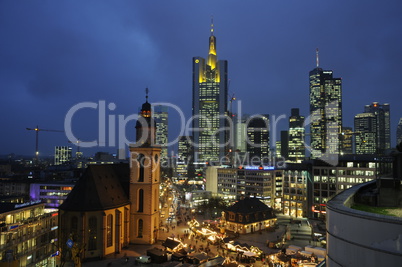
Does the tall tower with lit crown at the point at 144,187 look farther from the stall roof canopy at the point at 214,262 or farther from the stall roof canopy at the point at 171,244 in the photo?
the stall roof canopy at the point at 214,262

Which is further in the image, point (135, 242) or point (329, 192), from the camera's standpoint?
point (329, 192)

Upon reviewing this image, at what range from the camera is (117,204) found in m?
43.7

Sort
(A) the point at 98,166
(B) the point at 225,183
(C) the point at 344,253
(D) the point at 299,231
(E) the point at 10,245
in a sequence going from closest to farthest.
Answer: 1. (C) the point at 344,253
2. (E) the point at 10,245
3. (A) the point at 98,166
4. (D) the point at 299,231
5. (B) the point at 225,183

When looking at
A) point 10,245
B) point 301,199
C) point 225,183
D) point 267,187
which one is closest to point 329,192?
point 301,199

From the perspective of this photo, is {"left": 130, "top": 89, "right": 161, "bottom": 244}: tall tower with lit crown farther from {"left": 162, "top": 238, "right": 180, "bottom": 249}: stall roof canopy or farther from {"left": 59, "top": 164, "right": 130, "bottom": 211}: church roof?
{"left": 162, "top": 238, "right": 180, "bottom": 249}: stall roof canopy

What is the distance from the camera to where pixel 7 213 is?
3212cm

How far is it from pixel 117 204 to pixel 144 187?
5068 mm

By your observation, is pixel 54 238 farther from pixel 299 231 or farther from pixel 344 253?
pixel 299 231

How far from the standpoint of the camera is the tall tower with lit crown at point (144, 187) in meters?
46.1

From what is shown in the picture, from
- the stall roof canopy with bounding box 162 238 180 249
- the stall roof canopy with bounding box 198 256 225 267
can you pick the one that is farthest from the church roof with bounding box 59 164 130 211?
the stall roof canopy with bounding box 198 256 225 267

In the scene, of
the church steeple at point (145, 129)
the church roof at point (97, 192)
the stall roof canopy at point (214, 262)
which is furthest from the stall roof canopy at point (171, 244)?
the church steeple at point (145, 129)

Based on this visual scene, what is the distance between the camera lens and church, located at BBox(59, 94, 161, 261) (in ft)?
131

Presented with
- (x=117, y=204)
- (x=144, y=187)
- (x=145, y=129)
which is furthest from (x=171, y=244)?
(x=145, y=129)

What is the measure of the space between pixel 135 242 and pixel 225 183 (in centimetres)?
6402
